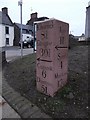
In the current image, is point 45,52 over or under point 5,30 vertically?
under

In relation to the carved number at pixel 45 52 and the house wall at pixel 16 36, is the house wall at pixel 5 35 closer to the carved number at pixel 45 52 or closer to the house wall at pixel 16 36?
the house wall at pixel 16 36

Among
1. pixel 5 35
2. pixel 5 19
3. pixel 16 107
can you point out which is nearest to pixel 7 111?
pixel 16 107

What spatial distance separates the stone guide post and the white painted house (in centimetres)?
3244

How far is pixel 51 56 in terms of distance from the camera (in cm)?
461

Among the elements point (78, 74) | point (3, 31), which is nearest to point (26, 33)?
point (3, 31)

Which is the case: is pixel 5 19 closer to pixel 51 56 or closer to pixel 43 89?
pixel 43 89

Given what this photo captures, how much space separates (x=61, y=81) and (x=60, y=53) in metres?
0.76

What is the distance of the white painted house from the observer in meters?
36.9

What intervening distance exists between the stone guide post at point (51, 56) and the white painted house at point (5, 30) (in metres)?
32.4

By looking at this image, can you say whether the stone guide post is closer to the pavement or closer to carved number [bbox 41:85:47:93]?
carved number [bbox 41:85:47:93]

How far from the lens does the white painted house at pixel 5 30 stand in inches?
1454

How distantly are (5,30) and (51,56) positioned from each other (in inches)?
1372

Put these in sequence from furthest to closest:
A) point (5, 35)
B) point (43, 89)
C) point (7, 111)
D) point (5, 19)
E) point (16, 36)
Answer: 1. point (16, 36)
2. point (5, 19)
3. point (5, 35)
4. point (43, 89)
5. point (7, 111)

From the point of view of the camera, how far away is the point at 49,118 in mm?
3898
